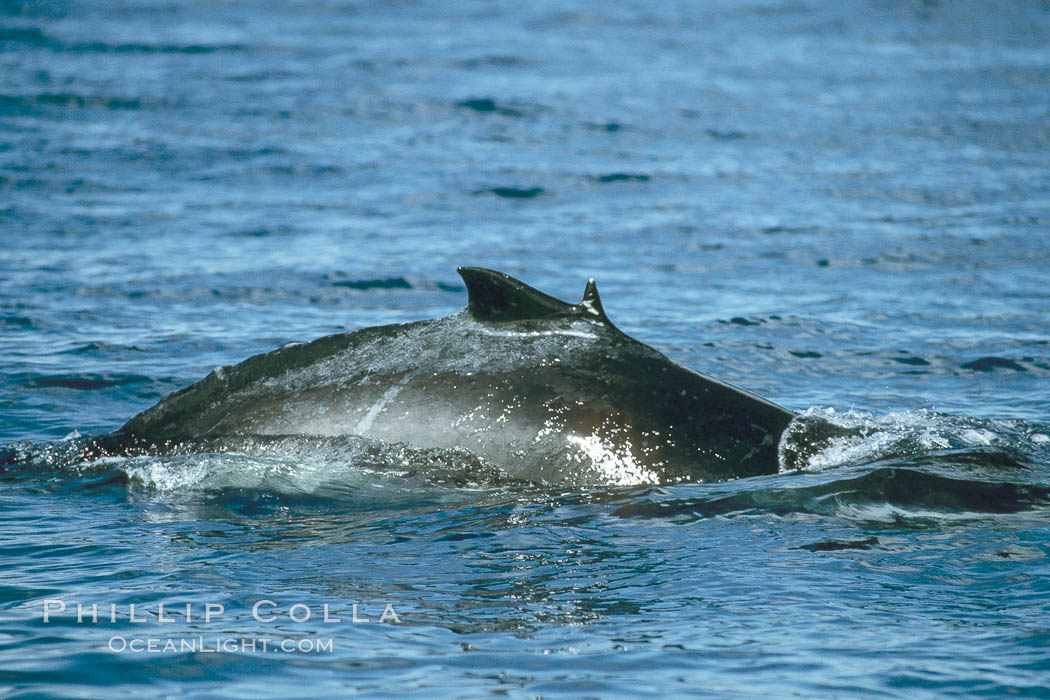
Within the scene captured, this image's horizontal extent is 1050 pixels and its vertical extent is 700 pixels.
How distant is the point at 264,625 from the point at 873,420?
13.5 feet

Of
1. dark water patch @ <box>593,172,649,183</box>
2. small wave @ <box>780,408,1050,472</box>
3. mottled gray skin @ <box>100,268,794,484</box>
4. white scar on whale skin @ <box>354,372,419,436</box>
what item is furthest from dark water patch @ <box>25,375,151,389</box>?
dark water patch @ <box>593,172,649,183</box>

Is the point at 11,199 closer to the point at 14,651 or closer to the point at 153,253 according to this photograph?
the point at 153,253

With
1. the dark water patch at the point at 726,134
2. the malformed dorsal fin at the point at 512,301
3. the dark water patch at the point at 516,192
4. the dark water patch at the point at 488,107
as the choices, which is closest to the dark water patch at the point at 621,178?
the dark water patch at the point at 516,192

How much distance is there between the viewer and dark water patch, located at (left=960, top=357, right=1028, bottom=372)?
10.5 m

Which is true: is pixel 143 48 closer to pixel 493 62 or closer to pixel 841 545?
pixel 493 62

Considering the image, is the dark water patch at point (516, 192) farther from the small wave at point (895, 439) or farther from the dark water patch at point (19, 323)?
the small wave at point (895, 439)

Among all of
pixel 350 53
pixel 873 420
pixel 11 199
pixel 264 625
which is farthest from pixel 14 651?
pixel 350 53

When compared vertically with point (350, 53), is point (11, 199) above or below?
below

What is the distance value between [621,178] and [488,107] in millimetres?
5137

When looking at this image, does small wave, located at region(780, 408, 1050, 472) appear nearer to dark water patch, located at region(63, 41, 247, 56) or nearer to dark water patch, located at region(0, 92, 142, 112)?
dark water patch, located at region(0, 92, 142, 112)

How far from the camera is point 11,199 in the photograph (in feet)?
54.9

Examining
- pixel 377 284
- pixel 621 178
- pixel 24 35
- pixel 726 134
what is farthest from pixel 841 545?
pixel 24 35

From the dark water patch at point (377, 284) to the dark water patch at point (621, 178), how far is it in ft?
18.6

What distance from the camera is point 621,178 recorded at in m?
18.5
